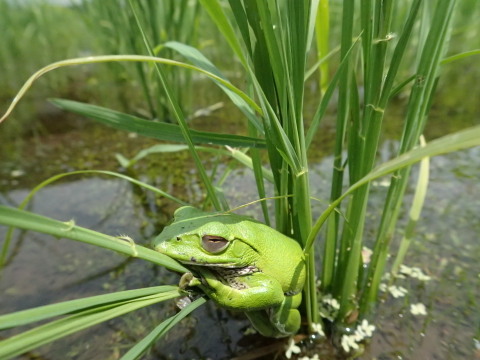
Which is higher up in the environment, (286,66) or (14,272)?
(286,66)

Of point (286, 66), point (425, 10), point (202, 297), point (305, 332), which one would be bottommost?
point (305, 332)

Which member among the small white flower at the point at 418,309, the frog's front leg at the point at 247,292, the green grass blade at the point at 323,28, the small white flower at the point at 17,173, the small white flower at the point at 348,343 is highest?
the green grass blade at the point at 323,28

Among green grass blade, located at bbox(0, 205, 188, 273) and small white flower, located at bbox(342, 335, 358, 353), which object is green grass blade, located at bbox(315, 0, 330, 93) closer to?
green grass blade, located at bbox(0, 205, 188, 273)

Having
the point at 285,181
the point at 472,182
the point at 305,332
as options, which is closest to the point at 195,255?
the point at 285,181

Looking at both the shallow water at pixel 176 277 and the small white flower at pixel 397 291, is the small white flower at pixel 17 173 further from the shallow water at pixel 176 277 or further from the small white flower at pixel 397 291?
the small white flower at pixel 397 291

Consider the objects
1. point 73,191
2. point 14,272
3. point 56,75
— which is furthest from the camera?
point 56,75

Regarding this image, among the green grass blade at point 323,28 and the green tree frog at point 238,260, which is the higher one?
the green grass blade at point 323,28

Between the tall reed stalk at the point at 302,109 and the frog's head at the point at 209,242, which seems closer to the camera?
the tall reed stalk at the point at 302,109

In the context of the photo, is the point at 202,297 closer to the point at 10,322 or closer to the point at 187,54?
the point at 10,322

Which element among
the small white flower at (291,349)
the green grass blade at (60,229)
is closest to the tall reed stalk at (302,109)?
the green grass blade at (60,229)
